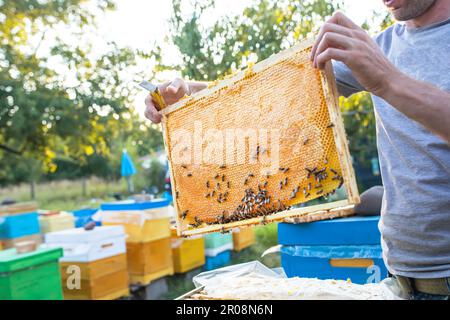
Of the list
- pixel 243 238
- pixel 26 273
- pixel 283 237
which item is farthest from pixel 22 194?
pixel 283 237

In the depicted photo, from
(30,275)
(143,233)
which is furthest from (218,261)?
(30,275)

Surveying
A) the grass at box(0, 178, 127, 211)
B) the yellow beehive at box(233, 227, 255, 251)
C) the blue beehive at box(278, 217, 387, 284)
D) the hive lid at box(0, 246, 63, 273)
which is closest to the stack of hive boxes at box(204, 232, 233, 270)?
the yellow beehive at box(233, 227, 255, 251)

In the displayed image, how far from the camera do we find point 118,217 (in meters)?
6.22

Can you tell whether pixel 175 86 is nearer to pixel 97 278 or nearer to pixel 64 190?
pixel 97 278

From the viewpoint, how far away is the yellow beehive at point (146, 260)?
604 centimetres

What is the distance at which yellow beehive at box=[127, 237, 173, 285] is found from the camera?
604cm

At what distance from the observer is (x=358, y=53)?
1203 mm

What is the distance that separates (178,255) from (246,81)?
546 centimetres

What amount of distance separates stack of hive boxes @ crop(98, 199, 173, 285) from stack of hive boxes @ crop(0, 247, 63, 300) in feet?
5.18

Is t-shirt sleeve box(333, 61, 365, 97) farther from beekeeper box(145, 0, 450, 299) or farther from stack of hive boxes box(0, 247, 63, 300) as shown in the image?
stack of hive boxes box(0, 247, 63, 300)

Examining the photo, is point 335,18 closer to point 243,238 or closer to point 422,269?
point 422,269

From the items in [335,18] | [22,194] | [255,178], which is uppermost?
[22,194]

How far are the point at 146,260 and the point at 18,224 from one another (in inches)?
95.0
